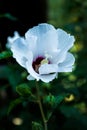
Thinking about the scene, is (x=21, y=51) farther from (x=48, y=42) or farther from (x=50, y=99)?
(x=50, y=99)

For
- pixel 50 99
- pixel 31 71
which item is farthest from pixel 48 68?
pixel 50 99

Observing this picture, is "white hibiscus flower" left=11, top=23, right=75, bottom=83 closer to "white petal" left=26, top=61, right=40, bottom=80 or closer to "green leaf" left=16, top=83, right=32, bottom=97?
"white petal" left=26, top=61, right=40, bottom=80

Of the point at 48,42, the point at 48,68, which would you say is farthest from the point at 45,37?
the point at 48,68

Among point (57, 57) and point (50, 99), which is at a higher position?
point (57, 57)

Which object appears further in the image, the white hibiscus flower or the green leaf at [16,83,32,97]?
the green leaf at [16,83,32,97]

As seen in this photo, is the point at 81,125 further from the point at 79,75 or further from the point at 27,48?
the point at 27,48

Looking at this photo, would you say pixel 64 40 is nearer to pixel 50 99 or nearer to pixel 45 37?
pixel 45 37

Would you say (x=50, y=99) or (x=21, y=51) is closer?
(x=21, y=51)

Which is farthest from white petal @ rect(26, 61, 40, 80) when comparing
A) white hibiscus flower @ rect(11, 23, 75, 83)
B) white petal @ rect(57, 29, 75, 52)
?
white petal @ rect(57, 29, 75, 52)

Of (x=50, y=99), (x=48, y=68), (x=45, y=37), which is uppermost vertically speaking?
(x=45, y=37)
